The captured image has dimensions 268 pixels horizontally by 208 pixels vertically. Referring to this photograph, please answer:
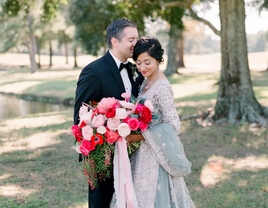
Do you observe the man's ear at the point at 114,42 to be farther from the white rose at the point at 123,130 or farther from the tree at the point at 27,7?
the tree at the point at 27,7

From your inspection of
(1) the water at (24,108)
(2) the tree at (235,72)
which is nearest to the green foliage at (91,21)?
(1) the water at (24,108)

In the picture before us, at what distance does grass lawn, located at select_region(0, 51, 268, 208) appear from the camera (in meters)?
4.96

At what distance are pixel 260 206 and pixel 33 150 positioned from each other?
16.4ft

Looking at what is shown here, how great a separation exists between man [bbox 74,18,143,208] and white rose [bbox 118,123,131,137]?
26cm

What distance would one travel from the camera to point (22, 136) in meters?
8.93

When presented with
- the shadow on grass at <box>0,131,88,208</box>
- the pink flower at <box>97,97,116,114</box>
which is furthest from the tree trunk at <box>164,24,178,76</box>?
the pink flower at <box>97,97,116,114</box>

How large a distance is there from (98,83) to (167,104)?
65 centimetres

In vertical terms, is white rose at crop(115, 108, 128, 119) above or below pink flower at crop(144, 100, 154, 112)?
below

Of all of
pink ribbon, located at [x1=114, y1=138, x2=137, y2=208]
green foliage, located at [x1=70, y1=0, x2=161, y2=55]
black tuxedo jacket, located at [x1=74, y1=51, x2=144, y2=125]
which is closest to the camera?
pink ribbon, located at [x1=114, y1=138, x2=137, y2=208]

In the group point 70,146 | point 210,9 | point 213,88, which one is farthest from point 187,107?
point 210,9

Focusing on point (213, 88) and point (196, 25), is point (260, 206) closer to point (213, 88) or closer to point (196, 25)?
point (213, 88)

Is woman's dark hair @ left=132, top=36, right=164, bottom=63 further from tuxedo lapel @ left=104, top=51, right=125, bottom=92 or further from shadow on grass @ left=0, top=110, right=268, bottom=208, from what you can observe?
shadow on grass @ left=0, top=110, right=268, bottom=208

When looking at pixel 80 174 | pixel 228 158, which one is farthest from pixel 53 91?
pixel 228 158

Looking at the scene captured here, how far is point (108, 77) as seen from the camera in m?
3.09
